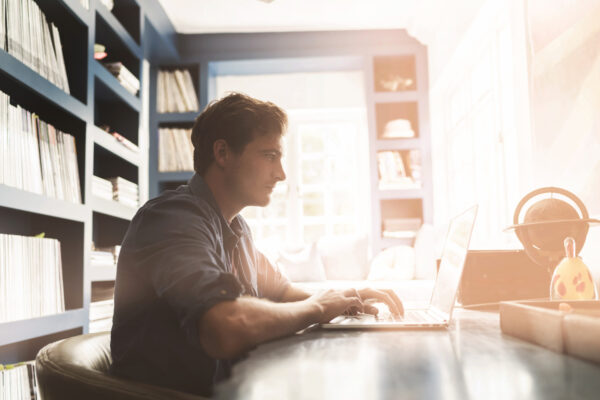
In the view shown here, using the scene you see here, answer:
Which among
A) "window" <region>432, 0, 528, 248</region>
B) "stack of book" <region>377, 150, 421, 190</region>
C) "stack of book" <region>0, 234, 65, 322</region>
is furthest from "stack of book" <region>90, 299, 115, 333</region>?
"stack of book" <region>377, 150, 421, 190</region>

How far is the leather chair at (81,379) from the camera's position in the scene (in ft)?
2.04

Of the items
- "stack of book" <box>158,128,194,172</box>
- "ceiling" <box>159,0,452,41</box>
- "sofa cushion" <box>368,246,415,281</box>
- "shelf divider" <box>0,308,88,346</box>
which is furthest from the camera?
"stack of book" <box>158,128,194,172</box>

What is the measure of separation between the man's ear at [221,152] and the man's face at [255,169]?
0.02 metres

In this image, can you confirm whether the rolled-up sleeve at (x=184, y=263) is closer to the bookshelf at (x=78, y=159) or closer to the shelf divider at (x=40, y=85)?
the bookshelf at (x=78, y=159)

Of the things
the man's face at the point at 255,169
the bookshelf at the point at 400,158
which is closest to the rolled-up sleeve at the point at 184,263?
the man's face at the point at 255,169

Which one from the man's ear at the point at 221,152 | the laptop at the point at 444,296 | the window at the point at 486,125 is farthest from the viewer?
the window at the point at 486,125

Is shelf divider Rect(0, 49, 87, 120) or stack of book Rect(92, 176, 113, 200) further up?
shelf divider Rect(0, 49, 87, 120)

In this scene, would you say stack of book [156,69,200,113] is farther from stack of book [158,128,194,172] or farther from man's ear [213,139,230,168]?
man's ear [213,139,230,168]

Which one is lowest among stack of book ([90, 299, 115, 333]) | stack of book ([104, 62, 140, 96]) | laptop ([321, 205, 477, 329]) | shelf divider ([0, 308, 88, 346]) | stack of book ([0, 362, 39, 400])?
stack of book ([0, 362, 39, 400])

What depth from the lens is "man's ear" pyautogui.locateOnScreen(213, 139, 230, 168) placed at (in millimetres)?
1261

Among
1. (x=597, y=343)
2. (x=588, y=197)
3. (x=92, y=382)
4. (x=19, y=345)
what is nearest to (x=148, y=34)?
(x=19, y=345)

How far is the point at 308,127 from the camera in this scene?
4922 mm

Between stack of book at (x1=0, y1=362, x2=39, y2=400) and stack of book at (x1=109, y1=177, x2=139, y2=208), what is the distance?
4.24 ft

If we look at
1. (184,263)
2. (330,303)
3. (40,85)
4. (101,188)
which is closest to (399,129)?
(101,188)
